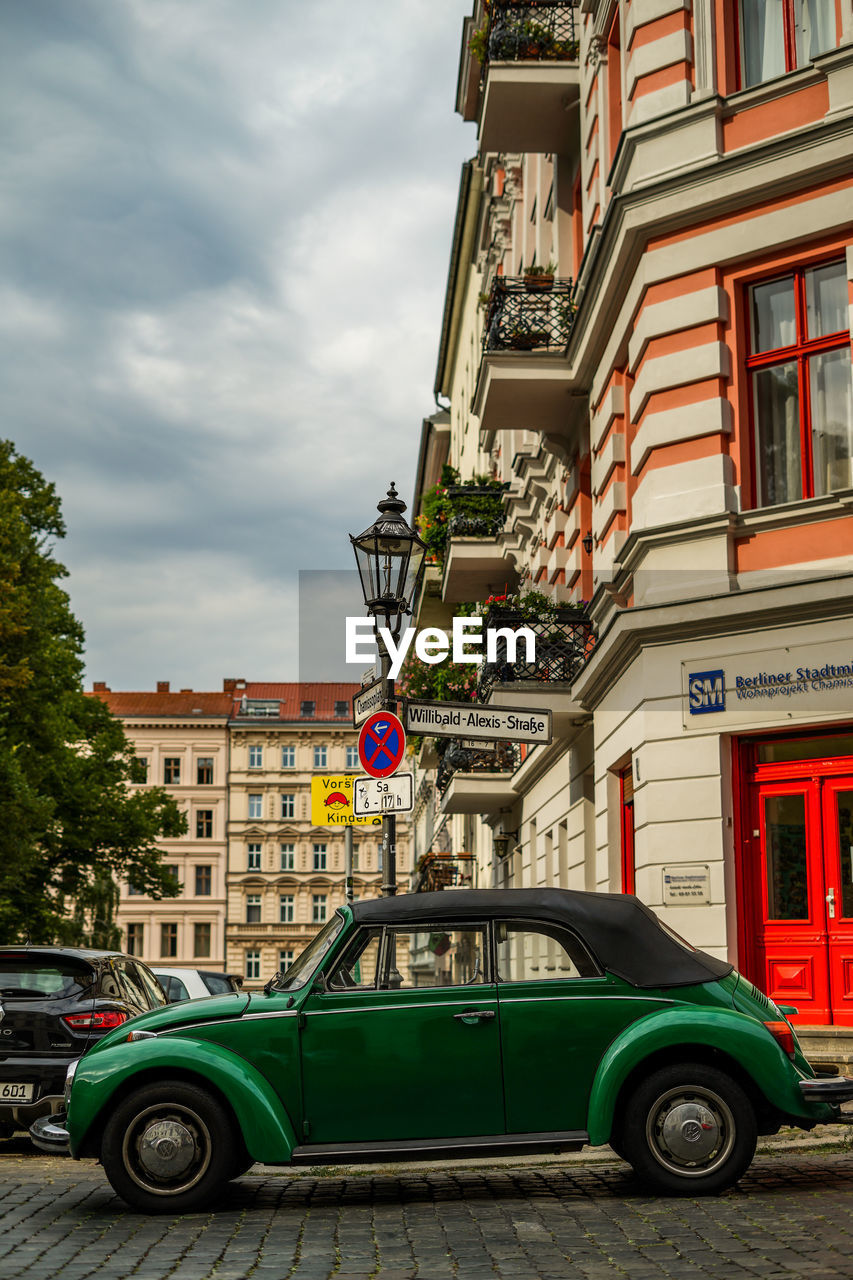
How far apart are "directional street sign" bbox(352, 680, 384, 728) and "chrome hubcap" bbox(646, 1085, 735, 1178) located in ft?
19.1

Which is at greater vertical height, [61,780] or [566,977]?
[61,780]

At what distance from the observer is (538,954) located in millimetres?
8648

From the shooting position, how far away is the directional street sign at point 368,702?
44.7ft

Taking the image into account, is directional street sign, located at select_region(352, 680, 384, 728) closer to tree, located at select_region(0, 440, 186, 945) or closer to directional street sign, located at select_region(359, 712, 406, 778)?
directional street sign, located at select_region(359, 712, 406, 778)

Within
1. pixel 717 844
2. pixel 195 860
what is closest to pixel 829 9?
pixel 717 844

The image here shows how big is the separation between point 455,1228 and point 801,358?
8838 mm

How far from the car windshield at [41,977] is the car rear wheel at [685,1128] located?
5.79 metres

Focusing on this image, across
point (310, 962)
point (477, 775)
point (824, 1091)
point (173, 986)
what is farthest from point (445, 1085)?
point (477, 775)

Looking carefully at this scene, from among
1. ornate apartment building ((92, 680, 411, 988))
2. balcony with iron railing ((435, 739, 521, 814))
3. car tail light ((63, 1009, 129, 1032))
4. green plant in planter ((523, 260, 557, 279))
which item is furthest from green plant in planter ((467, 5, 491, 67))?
ornate apartment building ((92, 680, 411, 988))

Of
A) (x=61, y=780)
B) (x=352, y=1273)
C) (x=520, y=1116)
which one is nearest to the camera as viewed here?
(x=352, y=1273)

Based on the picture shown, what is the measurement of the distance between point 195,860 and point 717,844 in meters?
81.5

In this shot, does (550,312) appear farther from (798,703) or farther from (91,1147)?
(91,1147)

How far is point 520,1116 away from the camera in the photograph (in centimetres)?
824

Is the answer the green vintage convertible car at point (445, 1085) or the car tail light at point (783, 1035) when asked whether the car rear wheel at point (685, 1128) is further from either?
the car tail light at point (783, 1035)
